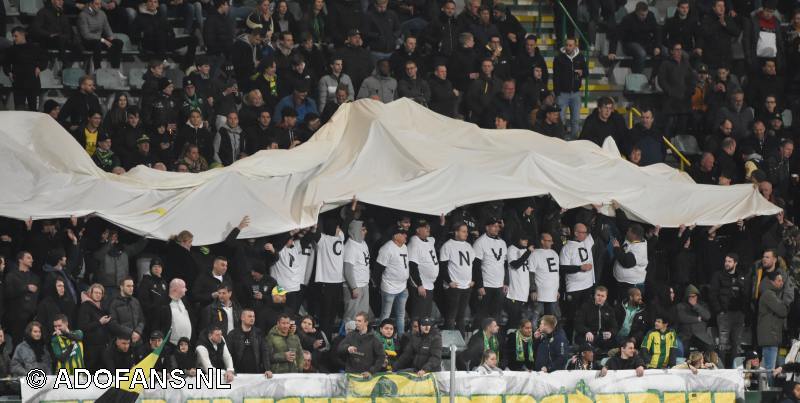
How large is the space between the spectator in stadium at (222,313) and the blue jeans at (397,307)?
83.3 inches

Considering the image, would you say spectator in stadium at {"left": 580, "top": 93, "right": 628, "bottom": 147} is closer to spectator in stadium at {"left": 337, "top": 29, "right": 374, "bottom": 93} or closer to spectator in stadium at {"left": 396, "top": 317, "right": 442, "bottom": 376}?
spectator in stadium at {"left": 337, "top": 29, "right": 374, "bottom": 93}

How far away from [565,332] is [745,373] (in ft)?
7.64

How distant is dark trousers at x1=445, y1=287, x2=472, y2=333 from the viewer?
22.1m

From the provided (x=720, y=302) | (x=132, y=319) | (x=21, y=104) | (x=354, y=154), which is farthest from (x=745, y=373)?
(x=21, y=104)

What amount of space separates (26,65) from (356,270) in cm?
626

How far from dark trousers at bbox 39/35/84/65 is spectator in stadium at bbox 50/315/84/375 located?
703cm

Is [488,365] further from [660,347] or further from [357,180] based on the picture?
[357,180]

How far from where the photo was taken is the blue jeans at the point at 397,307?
2184 cm

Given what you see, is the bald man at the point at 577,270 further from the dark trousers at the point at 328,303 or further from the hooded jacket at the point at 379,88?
the hooded jacket at the point at 379,88

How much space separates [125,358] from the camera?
64.8 feet

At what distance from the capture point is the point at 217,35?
2556 centimetres

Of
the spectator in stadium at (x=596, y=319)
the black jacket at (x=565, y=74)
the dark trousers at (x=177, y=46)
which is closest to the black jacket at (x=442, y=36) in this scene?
the black jacket at (x=565, y=74)

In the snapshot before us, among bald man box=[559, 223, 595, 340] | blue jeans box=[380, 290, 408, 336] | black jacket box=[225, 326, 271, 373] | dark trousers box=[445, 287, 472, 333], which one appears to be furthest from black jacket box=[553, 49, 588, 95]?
black jacket box=[225, 326, 271, 373]

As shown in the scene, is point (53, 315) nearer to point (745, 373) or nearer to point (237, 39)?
point (237, 39)
